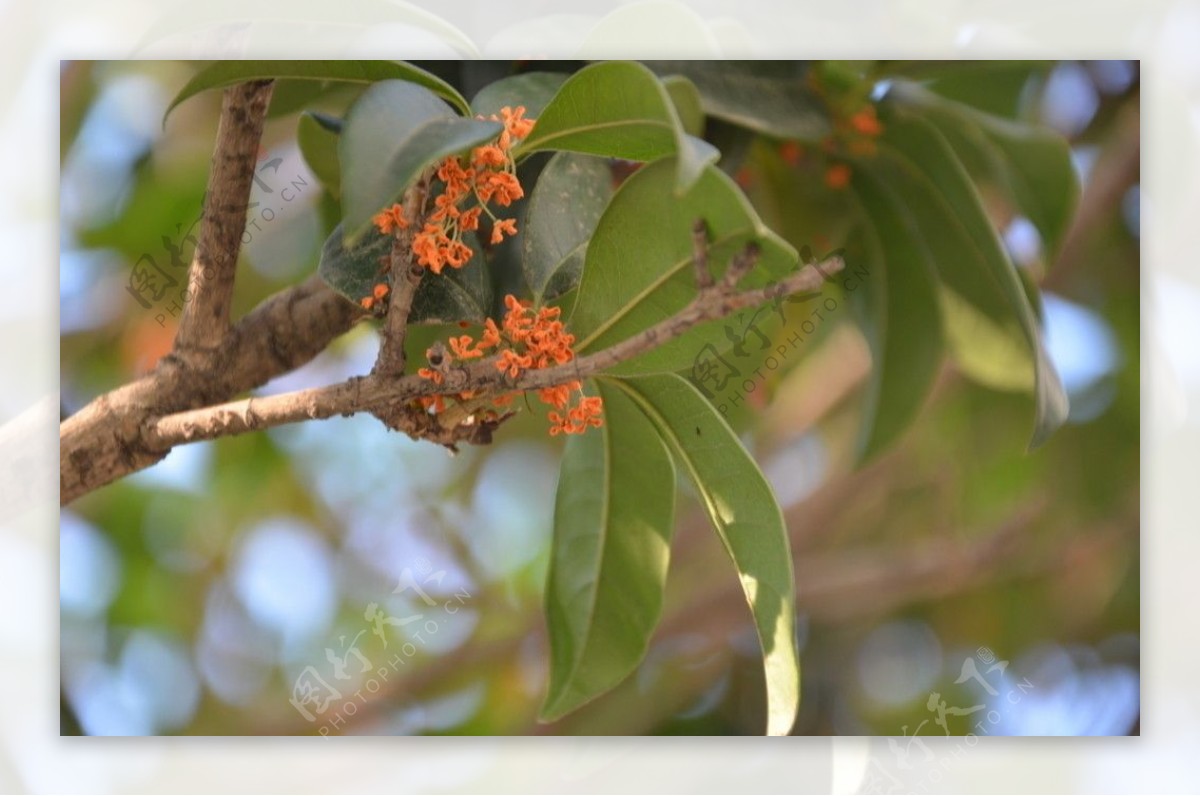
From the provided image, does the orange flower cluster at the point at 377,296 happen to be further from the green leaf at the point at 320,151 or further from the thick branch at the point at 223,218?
the green leaf at the point at 320,151

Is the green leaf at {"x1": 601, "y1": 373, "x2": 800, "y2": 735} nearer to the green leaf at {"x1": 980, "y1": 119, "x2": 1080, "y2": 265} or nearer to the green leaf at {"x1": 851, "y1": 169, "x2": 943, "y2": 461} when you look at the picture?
the green leaf at {"x1": 851, "y1": 169, "x2": 943, "y2": 461}

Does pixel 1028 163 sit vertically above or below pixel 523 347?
above

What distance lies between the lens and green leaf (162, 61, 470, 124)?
0.95 m

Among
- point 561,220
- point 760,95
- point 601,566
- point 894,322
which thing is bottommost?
point 601,566

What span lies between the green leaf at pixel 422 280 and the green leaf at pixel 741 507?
5.6 inches

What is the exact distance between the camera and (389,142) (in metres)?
0.81

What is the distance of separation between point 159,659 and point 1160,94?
1.22 m

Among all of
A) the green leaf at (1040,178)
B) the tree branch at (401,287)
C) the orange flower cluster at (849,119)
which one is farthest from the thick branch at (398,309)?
the green leaf at (1040,178)

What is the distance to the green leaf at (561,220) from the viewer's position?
986 millimetres

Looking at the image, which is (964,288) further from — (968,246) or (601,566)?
(601,566)

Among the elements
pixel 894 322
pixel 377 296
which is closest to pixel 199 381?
pixel 377 296

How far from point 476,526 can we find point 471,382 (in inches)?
18.0

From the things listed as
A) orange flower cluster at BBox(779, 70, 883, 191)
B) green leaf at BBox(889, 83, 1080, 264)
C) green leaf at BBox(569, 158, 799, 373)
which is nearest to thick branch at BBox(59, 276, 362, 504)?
green leaf at BBox(569, 158, 799, 373)

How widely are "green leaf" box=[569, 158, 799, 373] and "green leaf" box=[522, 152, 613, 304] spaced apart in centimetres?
5
